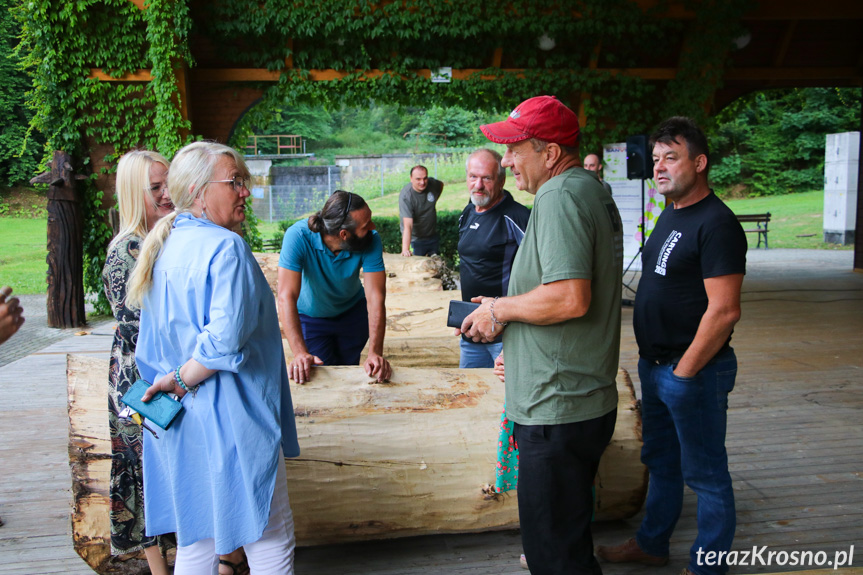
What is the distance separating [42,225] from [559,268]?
2412cm

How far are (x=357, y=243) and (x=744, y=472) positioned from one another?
255cm

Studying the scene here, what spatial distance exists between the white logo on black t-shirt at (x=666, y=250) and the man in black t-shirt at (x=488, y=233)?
907 mm

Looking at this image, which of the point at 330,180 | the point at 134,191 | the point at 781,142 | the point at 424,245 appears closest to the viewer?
the point at 134,191

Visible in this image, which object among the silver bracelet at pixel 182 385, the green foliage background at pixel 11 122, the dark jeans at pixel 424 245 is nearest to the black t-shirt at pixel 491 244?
the silver bracelet at pixel 182 385

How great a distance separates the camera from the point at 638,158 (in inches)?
334

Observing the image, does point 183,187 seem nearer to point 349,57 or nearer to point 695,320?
point 695,320

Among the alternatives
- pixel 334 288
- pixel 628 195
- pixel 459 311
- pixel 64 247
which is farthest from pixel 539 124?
pixel 628 195

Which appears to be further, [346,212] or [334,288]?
[334,288]

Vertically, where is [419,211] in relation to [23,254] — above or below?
above

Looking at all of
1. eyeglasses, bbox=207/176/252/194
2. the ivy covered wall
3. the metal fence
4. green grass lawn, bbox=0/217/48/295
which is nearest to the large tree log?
eyeglasses, bbox=207/176/252/194

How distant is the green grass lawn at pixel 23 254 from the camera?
1443 cm

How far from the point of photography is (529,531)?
6.99ft

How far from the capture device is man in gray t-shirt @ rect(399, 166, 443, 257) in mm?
9062

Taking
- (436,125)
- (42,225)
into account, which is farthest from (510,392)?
(436,125)
